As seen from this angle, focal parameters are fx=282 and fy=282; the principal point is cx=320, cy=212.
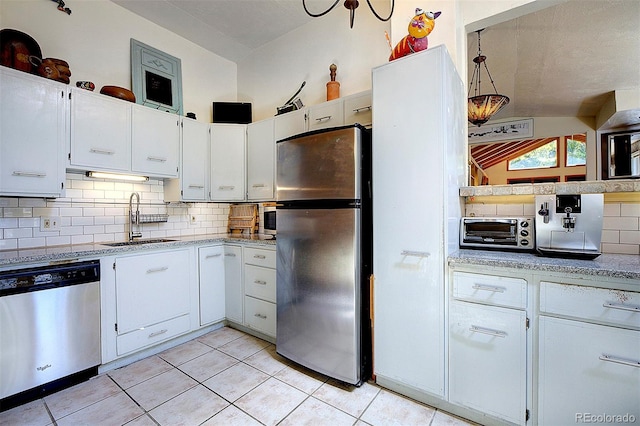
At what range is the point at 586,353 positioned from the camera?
125 cm

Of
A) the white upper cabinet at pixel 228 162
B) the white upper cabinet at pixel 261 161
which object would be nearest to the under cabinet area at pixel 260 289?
the white upper cabinet at pixel 261 161

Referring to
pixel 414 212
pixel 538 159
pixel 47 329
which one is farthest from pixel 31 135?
pixel 538 159

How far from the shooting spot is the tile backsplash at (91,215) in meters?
2.11

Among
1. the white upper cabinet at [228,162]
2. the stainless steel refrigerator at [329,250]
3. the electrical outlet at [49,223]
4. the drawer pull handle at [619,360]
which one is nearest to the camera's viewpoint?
the drawer pull handle at [619,360]

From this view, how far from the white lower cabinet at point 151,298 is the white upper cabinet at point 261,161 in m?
0.94

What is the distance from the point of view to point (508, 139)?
8.20 feet

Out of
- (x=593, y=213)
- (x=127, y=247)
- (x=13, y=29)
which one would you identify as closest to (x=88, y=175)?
(x=127, y=247)

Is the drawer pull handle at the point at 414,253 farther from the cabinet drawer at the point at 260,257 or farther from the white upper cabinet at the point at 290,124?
the white upper cabinet at the point at 290,124

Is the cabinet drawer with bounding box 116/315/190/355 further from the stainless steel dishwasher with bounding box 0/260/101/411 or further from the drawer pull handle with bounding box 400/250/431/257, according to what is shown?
the drawer pull handle with bounding box 400/250/431/257

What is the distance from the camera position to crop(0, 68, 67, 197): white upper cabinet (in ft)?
6.05

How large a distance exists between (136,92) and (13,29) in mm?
849

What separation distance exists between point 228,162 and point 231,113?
2.02ft

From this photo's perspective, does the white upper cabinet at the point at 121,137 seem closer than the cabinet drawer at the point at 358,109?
Yes

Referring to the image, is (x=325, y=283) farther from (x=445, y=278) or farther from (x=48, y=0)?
(x=48, y=0)
